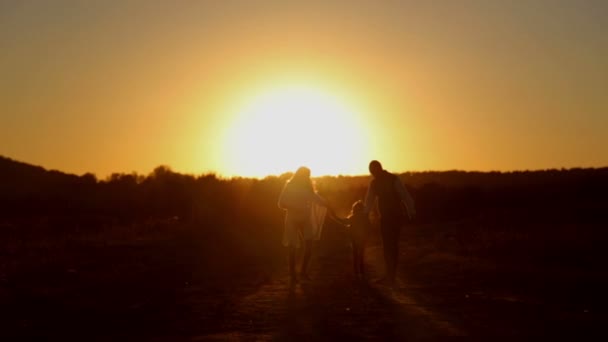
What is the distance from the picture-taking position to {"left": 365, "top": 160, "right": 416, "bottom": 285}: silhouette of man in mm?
17750

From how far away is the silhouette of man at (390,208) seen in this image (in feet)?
58.2

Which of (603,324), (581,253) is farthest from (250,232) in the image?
(603,324)

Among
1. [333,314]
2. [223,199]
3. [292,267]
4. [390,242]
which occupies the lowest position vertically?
[333,314]

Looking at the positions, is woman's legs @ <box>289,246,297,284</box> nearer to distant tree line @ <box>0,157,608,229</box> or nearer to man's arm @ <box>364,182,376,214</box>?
man's arm @ <box>364,182,376,214</box>

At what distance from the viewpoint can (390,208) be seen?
58.9 feet

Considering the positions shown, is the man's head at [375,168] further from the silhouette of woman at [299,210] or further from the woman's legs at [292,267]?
the woman's legs at [292,267]

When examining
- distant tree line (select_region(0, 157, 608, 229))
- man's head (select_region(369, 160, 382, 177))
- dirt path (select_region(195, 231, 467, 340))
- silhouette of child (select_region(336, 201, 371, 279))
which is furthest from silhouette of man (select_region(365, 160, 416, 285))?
distant tree line (select_region(0, 157, 608, 229))

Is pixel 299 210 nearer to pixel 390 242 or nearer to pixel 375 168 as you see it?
pixel 375 168

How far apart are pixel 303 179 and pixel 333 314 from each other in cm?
653

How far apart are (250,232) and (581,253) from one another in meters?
16.6

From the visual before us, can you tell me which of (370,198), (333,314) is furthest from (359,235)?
(333,314)

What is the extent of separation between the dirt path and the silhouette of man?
0.52 m

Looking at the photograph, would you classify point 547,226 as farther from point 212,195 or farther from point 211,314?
point 211,314

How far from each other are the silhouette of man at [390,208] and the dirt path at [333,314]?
52 cm
